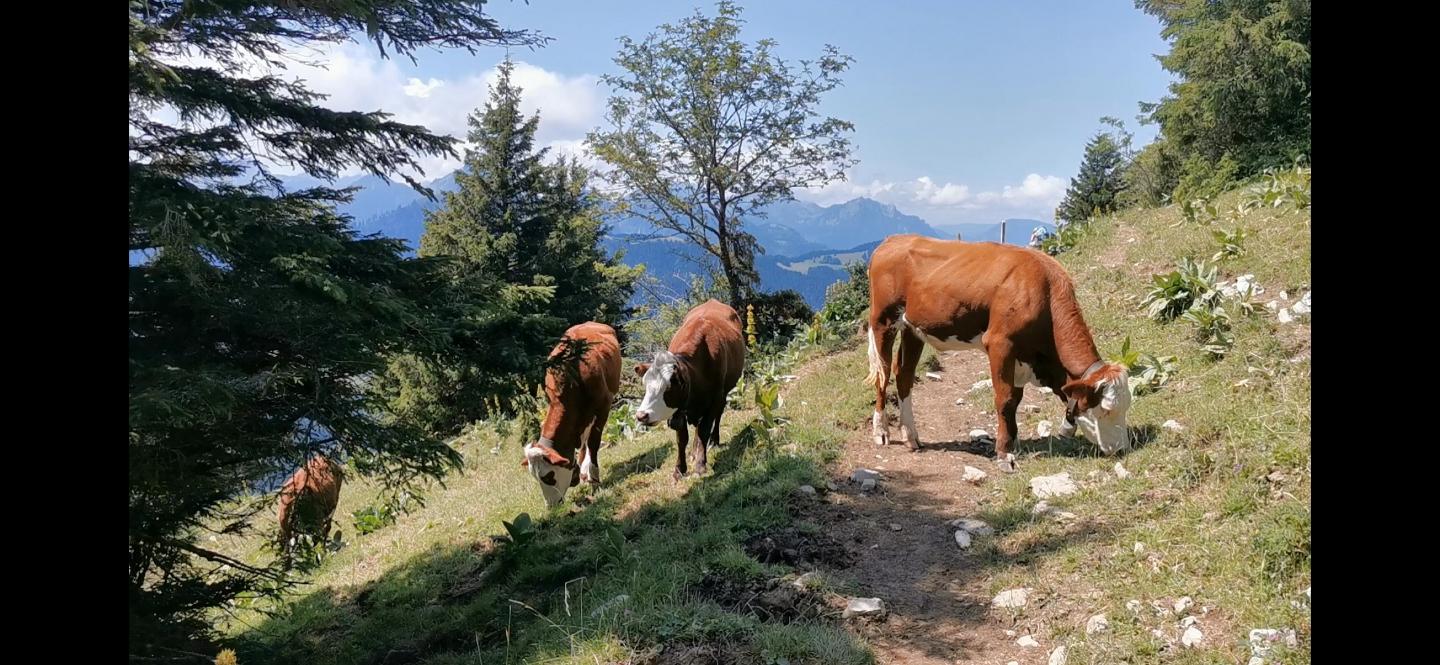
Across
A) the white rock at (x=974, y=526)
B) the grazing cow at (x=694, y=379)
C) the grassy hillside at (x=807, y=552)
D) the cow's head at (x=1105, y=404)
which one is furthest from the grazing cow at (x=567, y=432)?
the cow's head at (x=1105, y=404)

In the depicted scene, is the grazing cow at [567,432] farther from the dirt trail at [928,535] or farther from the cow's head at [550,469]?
the dirt trail at [928,535]

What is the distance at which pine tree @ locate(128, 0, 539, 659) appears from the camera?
4156mm

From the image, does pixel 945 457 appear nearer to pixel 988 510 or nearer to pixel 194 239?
pixel 988 510

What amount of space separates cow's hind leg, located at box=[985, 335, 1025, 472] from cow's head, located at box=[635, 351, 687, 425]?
10.9 ft

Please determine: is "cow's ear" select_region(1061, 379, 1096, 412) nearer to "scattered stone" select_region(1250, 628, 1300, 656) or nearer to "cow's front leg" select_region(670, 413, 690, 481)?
"scattered stone" select_region(1250, 628, 1300, 656)

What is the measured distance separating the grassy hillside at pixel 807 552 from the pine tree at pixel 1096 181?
19.9 meters

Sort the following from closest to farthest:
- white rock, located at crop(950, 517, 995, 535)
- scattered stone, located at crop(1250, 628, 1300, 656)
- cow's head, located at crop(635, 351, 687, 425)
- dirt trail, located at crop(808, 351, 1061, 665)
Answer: scattered stone, located at crop(1250, 628, 1300, 656)
dirt trail, located at crop(808, 351, 1061, 665)
white rock, located at crop(950, 517, 995, 535)
cow's head, located at crop(635, 351, 687, 425)

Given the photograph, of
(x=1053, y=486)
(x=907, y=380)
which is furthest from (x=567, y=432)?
(x=1053, y=486)

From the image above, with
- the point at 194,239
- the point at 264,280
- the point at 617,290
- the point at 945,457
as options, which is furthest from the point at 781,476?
the point at 617,290

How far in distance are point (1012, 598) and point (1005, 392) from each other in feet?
9.67

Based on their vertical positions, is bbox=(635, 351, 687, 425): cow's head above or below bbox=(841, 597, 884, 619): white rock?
above

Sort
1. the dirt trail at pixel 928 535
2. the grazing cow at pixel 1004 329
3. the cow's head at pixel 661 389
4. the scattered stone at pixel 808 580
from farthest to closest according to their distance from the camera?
the cow's head at pixel 661 389, the grazing cow at pixel 1004 329, the scattered stone at pixel 808 580, the dirt trail at pixel 928 535

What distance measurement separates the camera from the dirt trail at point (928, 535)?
4.78 metres

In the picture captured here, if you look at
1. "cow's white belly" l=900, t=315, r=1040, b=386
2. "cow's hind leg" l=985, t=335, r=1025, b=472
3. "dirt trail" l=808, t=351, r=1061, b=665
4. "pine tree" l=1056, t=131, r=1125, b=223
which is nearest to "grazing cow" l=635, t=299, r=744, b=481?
"dirt trail" l=808, t=351, r=1061, b=665
